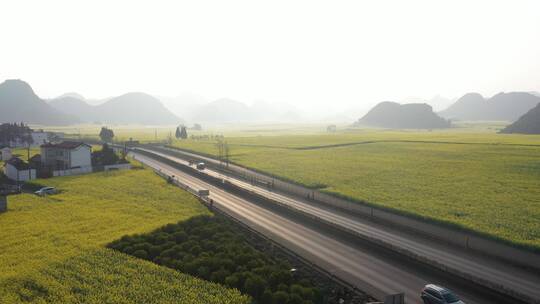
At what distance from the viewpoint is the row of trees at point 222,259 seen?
27.8 meters

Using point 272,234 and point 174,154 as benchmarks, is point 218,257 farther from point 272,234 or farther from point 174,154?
point 174,154

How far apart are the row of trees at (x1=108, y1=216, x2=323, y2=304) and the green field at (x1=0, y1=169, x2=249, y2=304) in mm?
1171

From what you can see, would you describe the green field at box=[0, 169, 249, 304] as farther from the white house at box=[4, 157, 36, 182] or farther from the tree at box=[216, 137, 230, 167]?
the tree at box=[216, 137, 230, 167]

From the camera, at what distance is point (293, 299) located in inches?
1040

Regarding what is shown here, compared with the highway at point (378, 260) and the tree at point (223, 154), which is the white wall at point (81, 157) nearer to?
the tree at point (223, 154)

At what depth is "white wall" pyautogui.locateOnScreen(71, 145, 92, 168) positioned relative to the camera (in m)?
82.8

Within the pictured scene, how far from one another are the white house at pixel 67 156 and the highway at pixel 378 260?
4891 cm

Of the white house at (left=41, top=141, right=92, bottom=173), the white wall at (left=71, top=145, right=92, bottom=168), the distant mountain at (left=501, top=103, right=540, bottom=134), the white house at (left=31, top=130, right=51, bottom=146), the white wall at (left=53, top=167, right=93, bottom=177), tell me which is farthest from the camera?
the distant mountain at (left=501, top=103, right=540, bottom=134)

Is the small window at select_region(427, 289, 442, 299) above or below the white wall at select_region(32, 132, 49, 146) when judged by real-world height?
below

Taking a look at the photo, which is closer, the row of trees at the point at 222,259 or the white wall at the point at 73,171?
the row of trees at the point at 222,259

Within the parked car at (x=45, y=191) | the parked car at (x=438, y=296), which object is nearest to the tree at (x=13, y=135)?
the parked car at (x=45, y=191)

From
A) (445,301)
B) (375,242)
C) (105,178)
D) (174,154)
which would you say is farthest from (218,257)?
(174,154)

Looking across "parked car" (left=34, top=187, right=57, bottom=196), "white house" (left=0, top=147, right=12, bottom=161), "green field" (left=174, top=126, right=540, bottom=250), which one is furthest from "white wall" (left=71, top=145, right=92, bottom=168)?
"green field" (left=174, top=126, right=540, bottom=250)

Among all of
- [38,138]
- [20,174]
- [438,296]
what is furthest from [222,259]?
[38,138]
